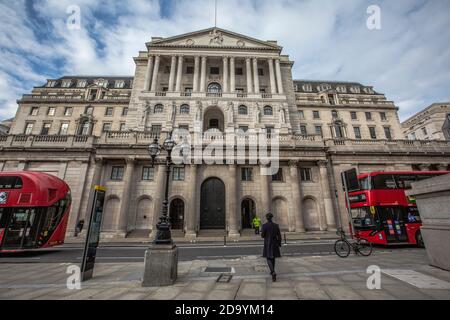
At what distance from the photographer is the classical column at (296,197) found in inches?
747

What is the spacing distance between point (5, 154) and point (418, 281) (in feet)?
106

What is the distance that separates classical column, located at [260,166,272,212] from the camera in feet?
62.4

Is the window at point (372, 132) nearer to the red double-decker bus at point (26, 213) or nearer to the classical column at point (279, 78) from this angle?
the classical column at point (279, 78)

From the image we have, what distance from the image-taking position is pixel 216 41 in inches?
1195

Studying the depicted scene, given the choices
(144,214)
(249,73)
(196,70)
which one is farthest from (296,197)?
(196,70)

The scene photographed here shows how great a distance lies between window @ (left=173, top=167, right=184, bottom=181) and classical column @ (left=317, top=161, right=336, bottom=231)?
15160mm

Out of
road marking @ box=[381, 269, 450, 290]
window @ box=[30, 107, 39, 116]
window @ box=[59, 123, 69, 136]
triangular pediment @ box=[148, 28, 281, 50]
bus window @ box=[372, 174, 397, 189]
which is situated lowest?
road marking @ box=[381, 269, 450, 290]

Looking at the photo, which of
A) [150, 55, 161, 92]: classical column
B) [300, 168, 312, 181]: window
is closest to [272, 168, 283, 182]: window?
[300, 168, 312, 181]: window

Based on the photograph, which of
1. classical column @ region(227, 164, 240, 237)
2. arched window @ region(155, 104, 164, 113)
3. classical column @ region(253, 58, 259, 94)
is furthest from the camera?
classical column @ region(253, 58, 259, 94)

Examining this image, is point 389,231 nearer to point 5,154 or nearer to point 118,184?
point 118,184

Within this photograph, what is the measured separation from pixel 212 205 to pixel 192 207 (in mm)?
2412

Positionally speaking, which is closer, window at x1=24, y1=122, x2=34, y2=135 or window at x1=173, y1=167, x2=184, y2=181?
window at x1=173, y1=167, x2=184, y2=181

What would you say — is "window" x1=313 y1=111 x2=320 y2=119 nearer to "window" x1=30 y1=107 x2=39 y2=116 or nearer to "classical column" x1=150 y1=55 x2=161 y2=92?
A: "classical column" x1=150 y1=55 x2=161 y2=92
